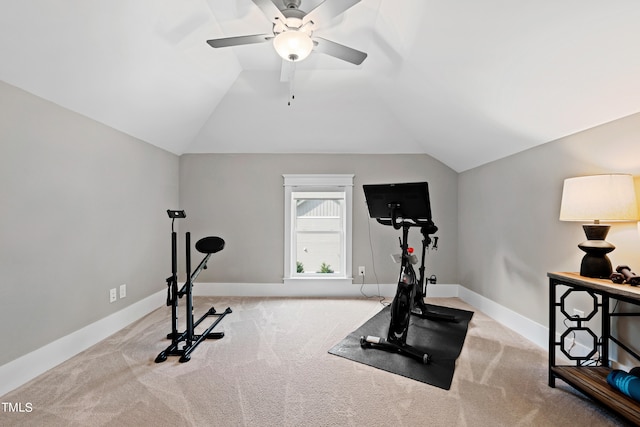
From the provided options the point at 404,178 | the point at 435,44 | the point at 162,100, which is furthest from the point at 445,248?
the point at 162,100

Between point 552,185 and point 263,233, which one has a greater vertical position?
point 552,185

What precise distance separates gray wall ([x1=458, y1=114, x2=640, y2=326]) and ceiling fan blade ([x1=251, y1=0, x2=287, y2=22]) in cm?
250

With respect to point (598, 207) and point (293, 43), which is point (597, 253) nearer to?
point (598, 207)

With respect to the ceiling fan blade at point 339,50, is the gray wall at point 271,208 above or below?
below

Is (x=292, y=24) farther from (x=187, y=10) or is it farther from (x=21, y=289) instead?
(x=21, y=289)

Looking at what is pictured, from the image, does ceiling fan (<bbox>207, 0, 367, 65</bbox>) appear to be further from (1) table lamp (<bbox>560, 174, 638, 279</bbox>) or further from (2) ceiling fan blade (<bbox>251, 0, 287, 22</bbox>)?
(1) table lamp (<bbox>560, 174, 638, 279</bbox>)

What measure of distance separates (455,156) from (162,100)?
365 centimetres

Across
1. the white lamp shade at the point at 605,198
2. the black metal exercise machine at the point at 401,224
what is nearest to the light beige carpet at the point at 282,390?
the black metal exercise machine at the point at 401,224

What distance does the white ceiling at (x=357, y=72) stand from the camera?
6.02 feet

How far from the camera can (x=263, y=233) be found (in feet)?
14.8

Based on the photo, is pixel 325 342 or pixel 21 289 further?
pixel 325 342

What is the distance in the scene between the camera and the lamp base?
6.63 ft

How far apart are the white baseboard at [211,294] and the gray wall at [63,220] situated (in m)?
0.08

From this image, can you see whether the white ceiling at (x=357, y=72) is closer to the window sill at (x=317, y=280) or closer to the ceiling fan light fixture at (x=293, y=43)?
the ceiling fan light fixture at (x=293, y=43)
